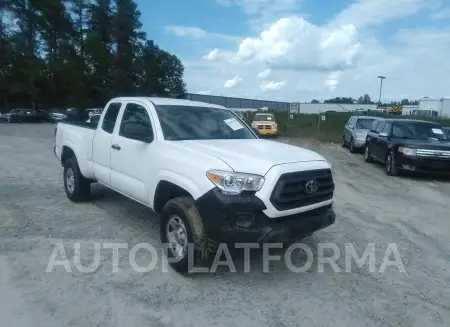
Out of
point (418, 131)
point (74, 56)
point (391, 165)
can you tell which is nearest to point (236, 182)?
point (391, 165)

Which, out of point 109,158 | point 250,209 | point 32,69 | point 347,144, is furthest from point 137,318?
point 32,69

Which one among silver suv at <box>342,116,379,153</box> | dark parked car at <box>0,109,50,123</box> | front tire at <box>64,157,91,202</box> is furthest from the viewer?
dark parked car at <box>0,109,50,123</box>

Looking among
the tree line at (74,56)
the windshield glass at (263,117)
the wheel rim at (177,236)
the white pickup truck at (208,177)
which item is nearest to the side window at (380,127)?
the white pickup truck at (208,177)

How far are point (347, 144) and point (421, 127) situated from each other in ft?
23.2

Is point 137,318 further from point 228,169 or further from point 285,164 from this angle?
point 285,164

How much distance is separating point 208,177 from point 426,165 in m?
8.46

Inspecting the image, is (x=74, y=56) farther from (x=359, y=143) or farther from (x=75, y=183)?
(x=75, y=183)

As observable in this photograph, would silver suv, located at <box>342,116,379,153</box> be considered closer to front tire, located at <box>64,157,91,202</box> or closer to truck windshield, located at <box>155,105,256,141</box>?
truck windshield, located at <box>155,105,256,141</box>

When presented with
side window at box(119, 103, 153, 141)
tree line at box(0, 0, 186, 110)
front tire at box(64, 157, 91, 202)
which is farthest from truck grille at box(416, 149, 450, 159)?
tree line at box(0, 0, 186, 110)

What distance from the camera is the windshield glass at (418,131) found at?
11.4 m

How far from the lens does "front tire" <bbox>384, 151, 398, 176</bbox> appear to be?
10.9 metres

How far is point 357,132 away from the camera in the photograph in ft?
55.4

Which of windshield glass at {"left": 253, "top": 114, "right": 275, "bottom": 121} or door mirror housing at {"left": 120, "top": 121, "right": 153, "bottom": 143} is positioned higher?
door mirror housing at {"left": 120, "top": 121, "right": 153, "bottom": 143}

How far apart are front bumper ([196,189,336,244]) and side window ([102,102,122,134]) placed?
2.57m
